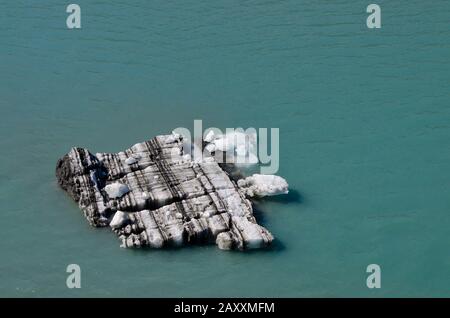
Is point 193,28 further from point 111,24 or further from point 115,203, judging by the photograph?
point 115,203

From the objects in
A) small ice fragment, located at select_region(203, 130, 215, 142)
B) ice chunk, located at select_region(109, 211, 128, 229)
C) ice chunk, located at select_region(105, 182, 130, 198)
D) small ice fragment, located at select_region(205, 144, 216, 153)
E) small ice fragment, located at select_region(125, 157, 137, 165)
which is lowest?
ice chunk, located at select_region(109, 211, 128, 229)

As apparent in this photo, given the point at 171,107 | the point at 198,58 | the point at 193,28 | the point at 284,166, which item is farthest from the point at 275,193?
the point at 193,28

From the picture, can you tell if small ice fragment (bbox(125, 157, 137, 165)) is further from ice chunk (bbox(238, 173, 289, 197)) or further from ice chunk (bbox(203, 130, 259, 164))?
ice chunk (bbox(238, 173, 289, 197))

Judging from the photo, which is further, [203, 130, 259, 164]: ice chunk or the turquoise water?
[203, 130, 259, 164]: ice chunk

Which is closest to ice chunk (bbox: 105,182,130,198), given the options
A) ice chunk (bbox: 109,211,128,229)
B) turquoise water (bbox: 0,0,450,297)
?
ice chunk (bbox: 109,211,128,229)

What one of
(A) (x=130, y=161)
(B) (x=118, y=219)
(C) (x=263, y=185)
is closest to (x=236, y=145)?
(C) (x=263, y=185)

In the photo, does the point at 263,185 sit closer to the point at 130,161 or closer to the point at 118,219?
the point at 130,161
